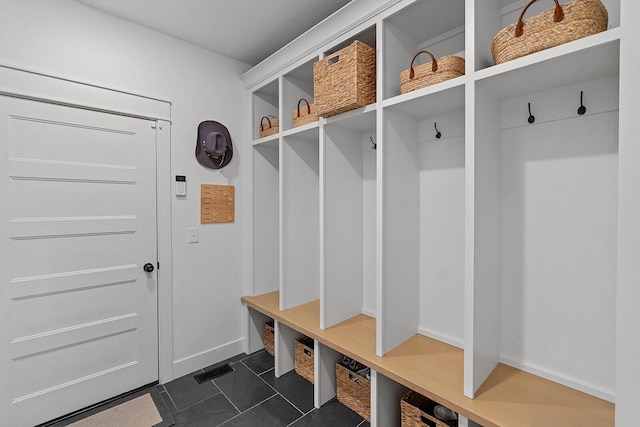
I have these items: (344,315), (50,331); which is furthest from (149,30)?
(344,315)

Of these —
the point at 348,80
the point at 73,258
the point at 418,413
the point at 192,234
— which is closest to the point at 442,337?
the point at 418,413

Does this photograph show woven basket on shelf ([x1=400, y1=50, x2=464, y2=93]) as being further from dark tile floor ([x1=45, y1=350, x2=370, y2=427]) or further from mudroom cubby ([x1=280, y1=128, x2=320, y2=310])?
dark tile floor ([x1=45, y1=350, x2=370, y2=427])

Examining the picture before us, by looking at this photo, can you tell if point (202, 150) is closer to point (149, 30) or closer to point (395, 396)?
point (149, 30)

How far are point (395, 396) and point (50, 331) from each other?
2214 millimetres

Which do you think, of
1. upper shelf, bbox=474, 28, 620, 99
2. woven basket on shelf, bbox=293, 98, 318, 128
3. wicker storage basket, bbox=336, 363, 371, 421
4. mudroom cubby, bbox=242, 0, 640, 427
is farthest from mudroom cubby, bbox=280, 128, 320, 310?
upper shelf, bbox=474, 28, 620, 99

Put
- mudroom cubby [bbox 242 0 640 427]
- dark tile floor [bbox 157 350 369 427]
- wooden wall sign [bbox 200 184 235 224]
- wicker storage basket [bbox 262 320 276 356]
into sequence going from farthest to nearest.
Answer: wicker storage basket [bbox 262 320 276 356] → wooden wall sign [bbox 200 184 235 224] → dark tile floor [bbox 157 350 369 427] → mudroom cubby [bbox 242 0 640 427]

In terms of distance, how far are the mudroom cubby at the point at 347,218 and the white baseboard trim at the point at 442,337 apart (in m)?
0.43

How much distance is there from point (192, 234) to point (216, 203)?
0.33 metres

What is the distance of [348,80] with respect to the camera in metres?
1.79

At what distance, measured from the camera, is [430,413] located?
170 cm

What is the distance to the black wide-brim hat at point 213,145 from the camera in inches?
100

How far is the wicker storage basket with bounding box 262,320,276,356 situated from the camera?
2.83 m

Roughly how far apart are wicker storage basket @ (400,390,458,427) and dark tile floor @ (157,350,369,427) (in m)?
0.37

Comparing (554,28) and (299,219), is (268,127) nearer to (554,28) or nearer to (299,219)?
(299,219)
